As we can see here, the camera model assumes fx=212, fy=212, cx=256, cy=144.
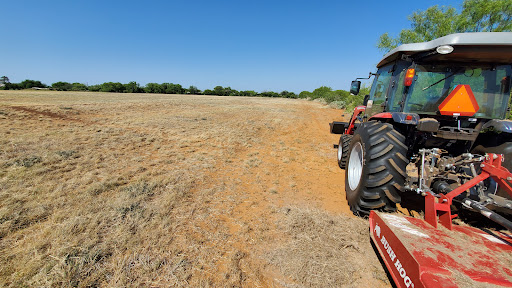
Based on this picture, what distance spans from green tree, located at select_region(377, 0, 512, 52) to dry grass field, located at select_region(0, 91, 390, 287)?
606 inches

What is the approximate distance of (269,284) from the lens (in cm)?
179

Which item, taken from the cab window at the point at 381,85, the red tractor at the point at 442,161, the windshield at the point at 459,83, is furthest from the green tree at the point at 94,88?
the windshield at the point at 459,83

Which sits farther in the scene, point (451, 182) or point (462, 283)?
point (451, 182)

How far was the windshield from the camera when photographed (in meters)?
2.84

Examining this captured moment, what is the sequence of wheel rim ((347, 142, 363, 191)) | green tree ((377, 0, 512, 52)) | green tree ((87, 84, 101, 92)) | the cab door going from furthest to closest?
green tree ((87, 84, 101, 92)) < green tree ((377, 0, 512, 52)) < the cab door < wheel rim ((347, 142, 363, 191))

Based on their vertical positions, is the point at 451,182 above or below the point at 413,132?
below

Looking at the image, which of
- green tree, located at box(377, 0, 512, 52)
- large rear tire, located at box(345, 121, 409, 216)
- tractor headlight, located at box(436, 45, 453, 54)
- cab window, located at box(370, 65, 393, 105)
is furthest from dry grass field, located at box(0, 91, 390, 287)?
green tree, located at box(377, 0, 512, 52)

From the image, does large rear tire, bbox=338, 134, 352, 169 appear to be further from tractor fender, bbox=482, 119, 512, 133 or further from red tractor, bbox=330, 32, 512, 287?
tractor fender, bbox=482, 119, 512, 133

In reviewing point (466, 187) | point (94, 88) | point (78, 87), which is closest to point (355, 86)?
point (466, 187)

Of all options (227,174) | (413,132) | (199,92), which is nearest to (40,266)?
(227,174)

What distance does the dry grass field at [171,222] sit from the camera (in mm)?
1816

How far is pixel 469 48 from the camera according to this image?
94.8 inches

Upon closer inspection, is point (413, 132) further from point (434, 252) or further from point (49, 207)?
point (49, 207)

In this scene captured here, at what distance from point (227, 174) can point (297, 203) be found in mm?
1577
